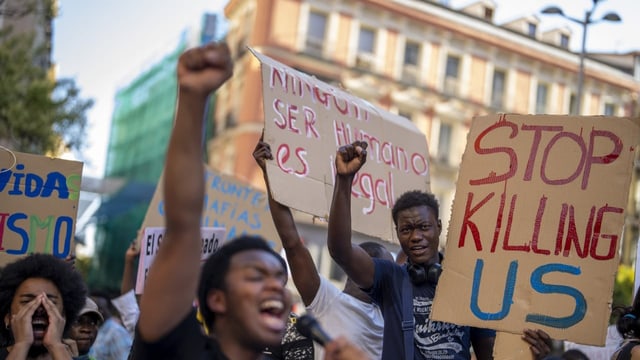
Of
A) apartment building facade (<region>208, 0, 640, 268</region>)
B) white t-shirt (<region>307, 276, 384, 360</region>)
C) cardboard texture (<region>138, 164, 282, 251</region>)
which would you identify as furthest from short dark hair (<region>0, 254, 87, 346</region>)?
apartment building facade (<region>208, 0, 640, 268</region>)

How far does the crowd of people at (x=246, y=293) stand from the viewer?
2361 millimetres

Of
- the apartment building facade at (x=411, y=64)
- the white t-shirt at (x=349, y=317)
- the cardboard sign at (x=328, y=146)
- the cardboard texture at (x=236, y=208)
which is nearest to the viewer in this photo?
the white t-shirt at (x=349, y=317)

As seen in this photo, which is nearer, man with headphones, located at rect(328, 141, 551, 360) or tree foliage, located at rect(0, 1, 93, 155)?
man with headphones, located at rect(328, 141, 551, 360)

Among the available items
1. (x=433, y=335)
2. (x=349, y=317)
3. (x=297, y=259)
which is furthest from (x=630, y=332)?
(x=297, y=259)

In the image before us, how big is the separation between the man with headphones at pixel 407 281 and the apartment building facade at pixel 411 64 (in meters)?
25.7

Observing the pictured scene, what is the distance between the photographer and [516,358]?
13.2 ft

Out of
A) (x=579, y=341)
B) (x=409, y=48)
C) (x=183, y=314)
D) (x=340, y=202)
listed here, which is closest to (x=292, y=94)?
(x=340, y=202)

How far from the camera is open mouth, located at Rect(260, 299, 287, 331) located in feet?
8.23

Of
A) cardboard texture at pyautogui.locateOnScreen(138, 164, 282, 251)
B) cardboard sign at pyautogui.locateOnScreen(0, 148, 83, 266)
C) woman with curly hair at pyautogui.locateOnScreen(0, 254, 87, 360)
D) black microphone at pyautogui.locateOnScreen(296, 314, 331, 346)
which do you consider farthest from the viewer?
cardboard texture at pyautogui.locateOnScreen(138, 164, 282, 251)

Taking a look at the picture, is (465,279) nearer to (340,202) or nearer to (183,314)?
(340,202)

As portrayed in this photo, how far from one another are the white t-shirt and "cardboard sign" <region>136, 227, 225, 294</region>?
4.68ft

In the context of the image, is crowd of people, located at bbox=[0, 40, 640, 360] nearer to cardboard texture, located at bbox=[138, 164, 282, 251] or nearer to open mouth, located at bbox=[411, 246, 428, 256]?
open mouth, located at bbox=[411, 246, 428, 256]

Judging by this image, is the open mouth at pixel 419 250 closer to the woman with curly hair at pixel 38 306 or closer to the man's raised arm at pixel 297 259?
the man's raised arm at pixel 297 259

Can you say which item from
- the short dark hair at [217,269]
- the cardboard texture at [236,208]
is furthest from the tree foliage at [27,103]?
the short dark hair at [217,269]
